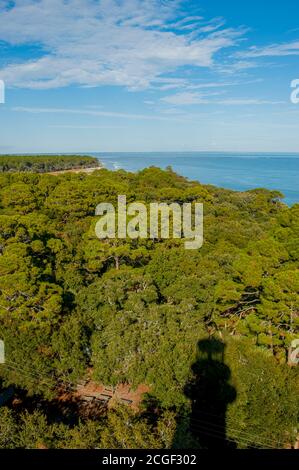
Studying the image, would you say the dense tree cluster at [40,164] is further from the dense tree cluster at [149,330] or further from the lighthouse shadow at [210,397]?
the lighthouse shadow at [210,397]

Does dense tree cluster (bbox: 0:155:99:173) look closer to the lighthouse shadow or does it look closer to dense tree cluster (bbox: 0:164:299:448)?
dense tree cluster (bbox: 0:164:299:448)

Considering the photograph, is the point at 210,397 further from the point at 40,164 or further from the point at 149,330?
the point at 40,164

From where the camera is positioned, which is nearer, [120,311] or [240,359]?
[240,359]

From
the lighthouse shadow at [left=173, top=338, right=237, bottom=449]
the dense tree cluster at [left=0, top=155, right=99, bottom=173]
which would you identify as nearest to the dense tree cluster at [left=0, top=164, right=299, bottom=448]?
the lighthouse shadow at [left=173, top=338, right=237, bottom=449]

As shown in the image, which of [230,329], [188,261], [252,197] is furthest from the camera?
[252,197]

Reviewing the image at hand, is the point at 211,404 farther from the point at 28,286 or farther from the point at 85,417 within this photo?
the point at 28,286

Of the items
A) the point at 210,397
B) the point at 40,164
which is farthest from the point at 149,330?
the point at 40,164
